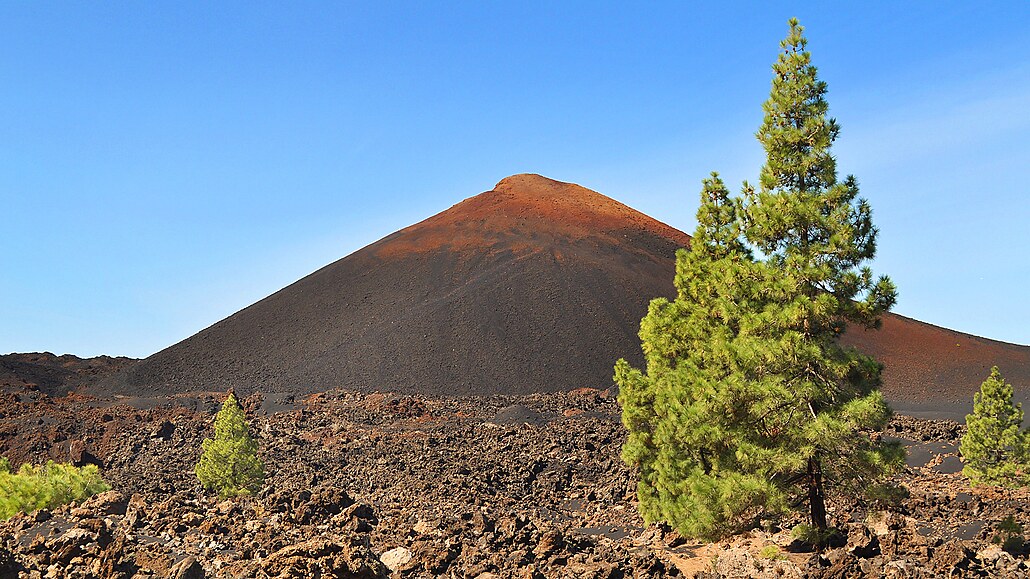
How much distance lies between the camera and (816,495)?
1903cm

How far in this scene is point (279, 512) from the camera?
20.4 m

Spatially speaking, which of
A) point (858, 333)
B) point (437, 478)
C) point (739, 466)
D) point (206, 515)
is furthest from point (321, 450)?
point (858, 333)

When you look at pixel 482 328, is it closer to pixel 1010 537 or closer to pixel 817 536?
pixel 817 536

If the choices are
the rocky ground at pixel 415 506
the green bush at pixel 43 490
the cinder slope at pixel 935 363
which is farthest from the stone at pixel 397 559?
the cinder slope at pixel 935 363

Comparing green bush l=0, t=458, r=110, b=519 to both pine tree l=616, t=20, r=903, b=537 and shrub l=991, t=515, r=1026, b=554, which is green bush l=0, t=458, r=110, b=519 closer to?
pine tree l=616, t=20, r=903, b=537

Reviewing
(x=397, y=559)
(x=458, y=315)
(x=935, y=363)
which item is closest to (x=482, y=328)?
(x=458, y=315)

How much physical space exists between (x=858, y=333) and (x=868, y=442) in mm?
72831

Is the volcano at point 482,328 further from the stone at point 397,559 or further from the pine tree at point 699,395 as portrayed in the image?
the stone at point 397,559

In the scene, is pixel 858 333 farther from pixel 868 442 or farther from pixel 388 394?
pixel 868 442

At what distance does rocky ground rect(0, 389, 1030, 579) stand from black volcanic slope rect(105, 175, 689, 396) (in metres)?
6.07

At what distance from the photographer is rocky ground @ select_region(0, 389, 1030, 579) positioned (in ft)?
52.4

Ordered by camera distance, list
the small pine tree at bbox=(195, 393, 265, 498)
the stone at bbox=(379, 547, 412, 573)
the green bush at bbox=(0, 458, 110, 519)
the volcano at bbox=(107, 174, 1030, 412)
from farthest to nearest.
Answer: the volcano at bbox=(107, 174, 1030, 412) < the small pine tree at bbox=(195, 393, 265, 498) < the green bush at bbox=(0, 458, 110, 519) < the stone at bbox=(379, 547, 412, 573)

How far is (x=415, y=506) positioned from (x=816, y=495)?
1736cm

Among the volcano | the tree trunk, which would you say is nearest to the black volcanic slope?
the volcano
